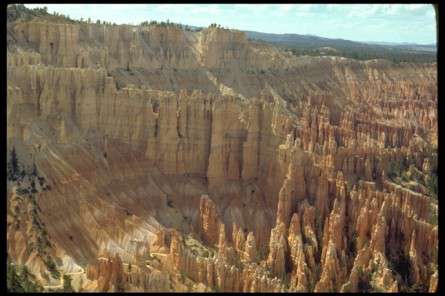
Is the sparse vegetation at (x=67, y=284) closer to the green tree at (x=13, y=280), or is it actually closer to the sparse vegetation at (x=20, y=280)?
the sparse vegetation at (x=20, y=280)

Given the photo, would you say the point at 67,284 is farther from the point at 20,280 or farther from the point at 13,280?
the point at 13,280

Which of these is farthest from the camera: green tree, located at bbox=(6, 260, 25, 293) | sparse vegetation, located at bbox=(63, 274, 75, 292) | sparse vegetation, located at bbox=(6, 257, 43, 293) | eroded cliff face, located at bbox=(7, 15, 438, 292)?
Answer: eroded cliff face, located at bbox=(7, 15, 438, 292)

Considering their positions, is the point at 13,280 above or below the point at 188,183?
below

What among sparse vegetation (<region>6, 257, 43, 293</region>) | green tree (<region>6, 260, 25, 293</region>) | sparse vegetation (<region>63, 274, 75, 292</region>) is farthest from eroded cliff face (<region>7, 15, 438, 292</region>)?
green tree (<region>6, 260, 25, 293</region>)

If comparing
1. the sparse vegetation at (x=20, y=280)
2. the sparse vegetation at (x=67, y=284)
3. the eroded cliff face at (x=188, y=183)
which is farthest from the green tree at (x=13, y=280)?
the eroded cliff face at (x=188, y=183)

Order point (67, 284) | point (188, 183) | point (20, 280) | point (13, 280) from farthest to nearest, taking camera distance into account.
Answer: point (188, 183) < point (67, 284) < point (20, 280) < point (13, 280)

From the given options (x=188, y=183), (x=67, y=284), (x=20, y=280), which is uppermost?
(x=188, y=183)

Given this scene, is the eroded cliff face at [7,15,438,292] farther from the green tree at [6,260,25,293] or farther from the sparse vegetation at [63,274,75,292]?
the green tree at [6,260,25,293]

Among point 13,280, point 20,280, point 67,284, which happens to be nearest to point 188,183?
point 67,284
